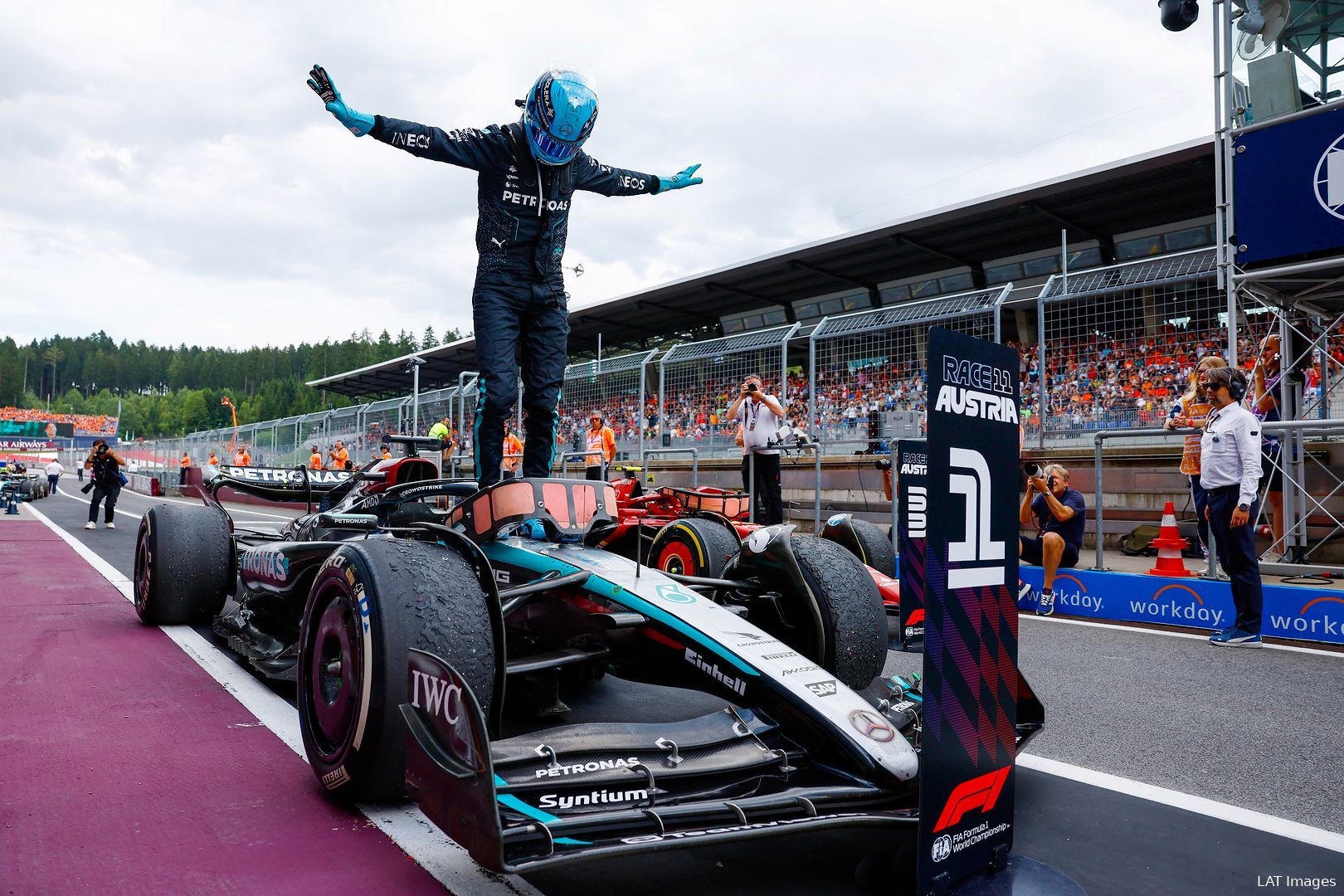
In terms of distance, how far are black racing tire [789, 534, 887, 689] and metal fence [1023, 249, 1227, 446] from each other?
7958 mm

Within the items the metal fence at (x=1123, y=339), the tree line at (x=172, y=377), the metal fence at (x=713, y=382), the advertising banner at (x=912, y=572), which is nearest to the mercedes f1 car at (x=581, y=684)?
the advertising banner at (x=912, y=572)

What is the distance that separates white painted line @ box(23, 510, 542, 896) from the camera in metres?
2.11

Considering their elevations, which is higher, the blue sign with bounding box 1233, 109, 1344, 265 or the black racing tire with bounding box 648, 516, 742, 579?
the blue sign with bounding box 1233, 109, 1344, 265

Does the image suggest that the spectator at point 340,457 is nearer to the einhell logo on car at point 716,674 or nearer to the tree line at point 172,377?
the einhell logo on car at point 716,674

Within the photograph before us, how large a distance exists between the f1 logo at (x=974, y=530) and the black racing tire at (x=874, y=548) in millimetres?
3361

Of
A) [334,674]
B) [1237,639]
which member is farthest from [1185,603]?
[334,674]

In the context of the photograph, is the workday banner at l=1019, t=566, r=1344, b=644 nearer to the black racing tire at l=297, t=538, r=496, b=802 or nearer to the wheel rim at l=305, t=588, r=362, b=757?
the black racing tire at l=297, t=538, r=496, b=802

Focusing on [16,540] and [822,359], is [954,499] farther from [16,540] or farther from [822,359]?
[16,540]

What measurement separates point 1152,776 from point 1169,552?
5019 mm

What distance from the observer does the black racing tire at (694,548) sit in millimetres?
4652

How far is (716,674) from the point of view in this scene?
2590 mm

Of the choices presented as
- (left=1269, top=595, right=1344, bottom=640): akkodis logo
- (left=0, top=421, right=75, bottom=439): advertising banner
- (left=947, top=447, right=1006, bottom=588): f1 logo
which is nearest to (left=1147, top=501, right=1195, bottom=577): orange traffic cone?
(left=1269, top=595, right=1344, bottom=640): akkodis logo

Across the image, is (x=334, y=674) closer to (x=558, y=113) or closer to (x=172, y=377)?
(x=558, y=113)

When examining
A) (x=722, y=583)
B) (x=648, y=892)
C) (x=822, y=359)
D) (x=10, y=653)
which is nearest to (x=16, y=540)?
(x=10, y=653)
